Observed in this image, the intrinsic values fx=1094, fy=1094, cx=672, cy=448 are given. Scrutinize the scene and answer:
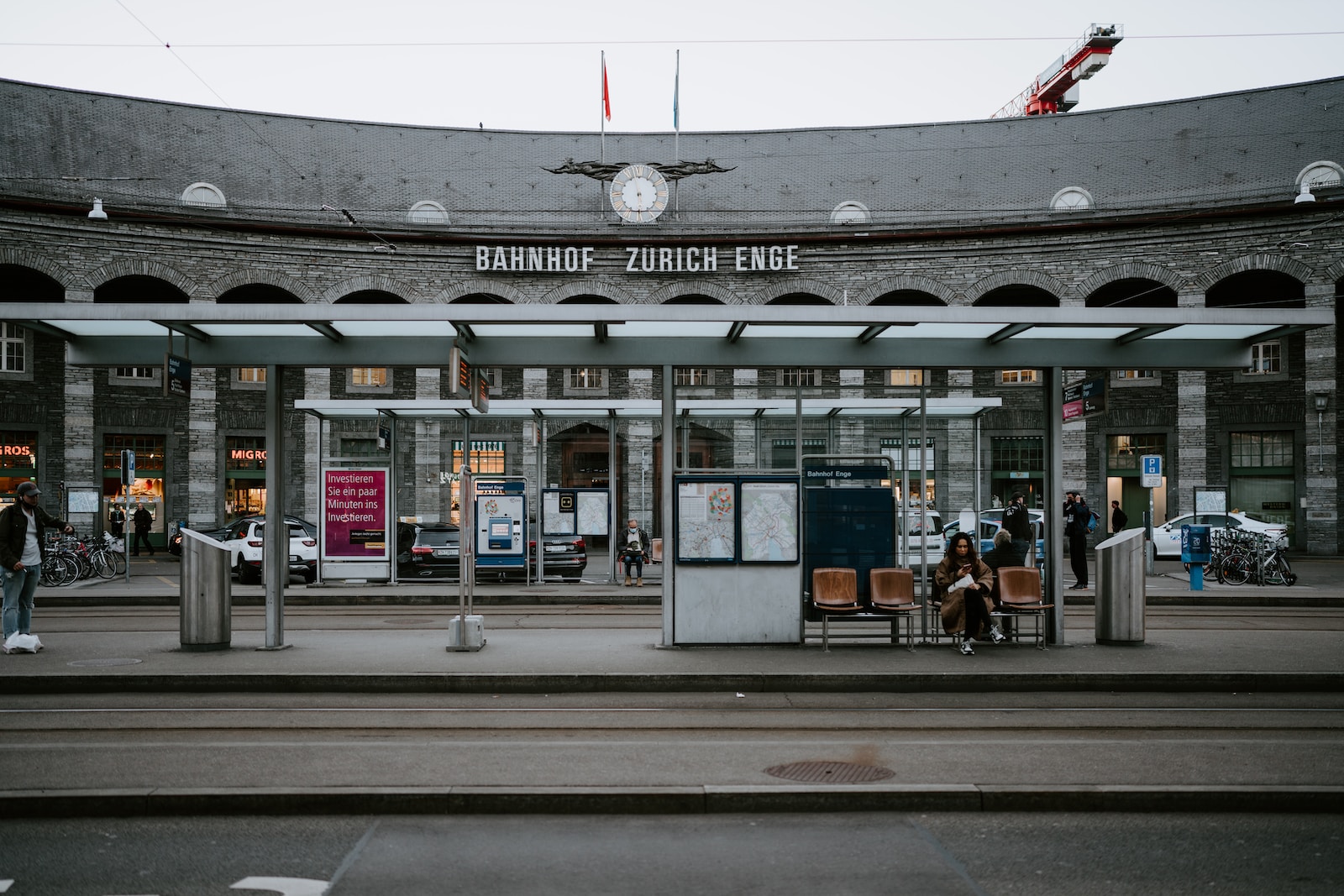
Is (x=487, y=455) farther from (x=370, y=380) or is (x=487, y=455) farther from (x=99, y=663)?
(x=99, y=663)

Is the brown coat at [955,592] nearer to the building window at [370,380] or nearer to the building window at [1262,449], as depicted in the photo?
the building window at [1262,449]

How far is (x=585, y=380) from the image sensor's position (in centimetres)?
4012

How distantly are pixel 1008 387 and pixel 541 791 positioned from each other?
33731mm

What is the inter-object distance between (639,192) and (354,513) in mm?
19959

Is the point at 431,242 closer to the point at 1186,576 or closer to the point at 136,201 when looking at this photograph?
the point at 136,201

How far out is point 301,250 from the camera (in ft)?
121

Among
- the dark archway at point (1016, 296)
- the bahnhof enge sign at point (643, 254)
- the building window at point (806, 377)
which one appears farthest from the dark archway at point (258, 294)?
the dark archway at point (1016, 296)

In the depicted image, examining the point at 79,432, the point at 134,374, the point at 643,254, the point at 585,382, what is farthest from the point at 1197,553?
the point at 79,432

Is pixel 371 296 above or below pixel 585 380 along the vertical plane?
above

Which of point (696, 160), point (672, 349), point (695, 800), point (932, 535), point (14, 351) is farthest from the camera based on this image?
point (696, 160)

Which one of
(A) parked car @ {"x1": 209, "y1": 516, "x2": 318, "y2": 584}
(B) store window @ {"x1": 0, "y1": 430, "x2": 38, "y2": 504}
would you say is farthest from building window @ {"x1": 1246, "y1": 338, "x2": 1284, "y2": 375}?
(B) store window @ {"x1": 0, "y1": 430, "x2": 38, "y2": 504}

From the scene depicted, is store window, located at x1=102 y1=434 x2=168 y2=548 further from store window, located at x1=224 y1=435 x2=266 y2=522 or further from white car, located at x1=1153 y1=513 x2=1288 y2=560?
white car, located at x1=1153 y1=513 x2=1288 y2=560

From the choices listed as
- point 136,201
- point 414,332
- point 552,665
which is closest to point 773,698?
point 552,665

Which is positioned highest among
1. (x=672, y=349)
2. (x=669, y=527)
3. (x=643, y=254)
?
(x=643, y=254)
